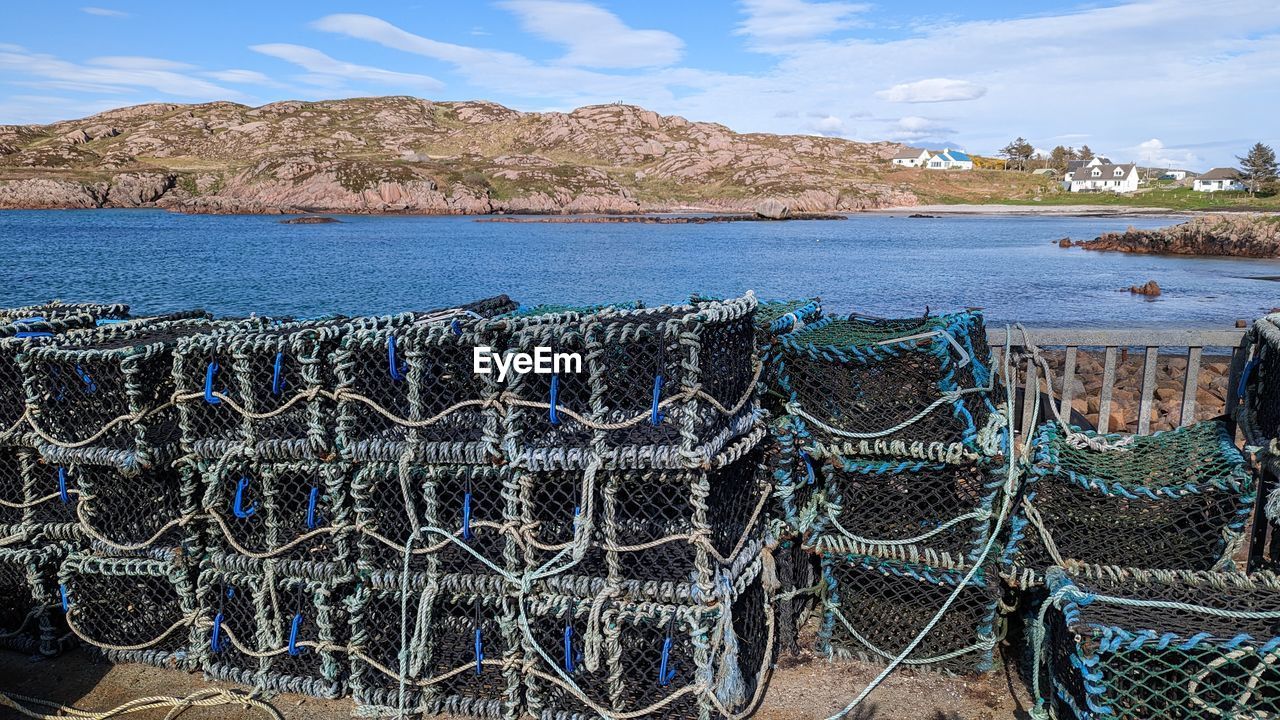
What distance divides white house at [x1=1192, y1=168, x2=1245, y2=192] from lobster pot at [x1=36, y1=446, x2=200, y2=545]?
596 ft

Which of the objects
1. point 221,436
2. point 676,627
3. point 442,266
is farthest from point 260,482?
point 442,266

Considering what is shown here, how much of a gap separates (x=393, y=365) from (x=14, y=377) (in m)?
2.55

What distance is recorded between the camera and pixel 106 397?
4543mm

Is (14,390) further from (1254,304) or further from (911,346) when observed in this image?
(1254,304)

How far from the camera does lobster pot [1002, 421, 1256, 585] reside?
4.03m

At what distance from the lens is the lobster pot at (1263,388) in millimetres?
4320

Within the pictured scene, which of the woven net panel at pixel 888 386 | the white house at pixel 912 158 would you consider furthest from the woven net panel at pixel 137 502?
the white house at pixel 912 158

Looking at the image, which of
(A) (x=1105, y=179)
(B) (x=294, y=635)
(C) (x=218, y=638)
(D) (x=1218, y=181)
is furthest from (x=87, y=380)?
(D) (x=1218, y=181)

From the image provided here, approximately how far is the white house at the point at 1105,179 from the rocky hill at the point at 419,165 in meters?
35.0

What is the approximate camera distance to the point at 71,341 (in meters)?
4.79

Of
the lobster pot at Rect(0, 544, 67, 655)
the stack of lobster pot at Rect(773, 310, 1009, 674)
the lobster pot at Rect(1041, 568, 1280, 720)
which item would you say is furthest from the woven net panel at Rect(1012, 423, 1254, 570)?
the lobster pot at Rect(0, 544, 67, 655)

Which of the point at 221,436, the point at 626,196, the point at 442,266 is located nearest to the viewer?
the point at 221,436

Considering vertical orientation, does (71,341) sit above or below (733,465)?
above

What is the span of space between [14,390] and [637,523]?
12.4ft
